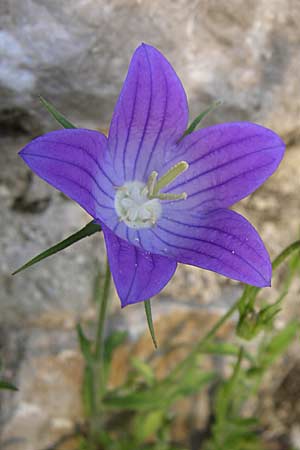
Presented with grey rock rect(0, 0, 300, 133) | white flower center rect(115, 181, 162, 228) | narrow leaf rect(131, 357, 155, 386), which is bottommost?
narrow leaf rect(131, 357, 155, 386)

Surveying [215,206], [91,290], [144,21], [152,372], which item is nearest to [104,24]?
[144,21]

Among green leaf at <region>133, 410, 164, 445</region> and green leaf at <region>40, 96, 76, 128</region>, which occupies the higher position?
green leaf at <region>40, 96, 76, 128</region>

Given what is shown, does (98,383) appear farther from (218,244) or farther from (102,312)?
(218,244)

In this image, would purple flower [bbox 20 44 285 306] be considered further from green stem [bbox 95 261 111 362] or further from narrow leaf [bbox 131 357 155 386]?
narrow leaf [bbox 131 357 155 386]

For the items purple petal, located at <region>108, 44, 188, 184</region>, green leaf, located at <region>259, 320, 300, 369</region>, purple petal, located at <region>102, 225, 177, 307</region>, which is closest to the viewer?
purple petal, located at <region>102, 225, 177, 307</region>

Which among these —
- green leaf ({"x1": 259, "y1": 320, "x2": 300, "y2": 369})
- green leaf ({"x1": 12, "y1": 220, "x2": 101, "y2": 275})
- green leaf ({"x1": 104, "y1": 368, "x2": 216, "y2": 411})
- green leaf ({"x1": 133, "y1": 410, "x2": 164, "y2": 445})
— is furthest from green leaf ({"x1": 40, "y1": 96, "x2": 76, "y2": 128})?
green leaf ({"x1": 133, "y1": 410, "x2": 164, "y2": 445})

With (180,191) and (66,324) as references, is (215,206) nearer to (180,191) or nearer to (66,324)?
(180,191)

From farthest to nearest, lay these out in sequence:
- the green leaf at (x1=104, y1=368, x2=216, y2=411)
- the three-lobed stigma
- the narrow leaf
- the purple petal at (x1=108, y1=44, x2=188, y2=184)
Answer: the narrow leaf < the green leaf at (x1=104, y1=368, x2=216, y2=411) < the three-lobed stigma < the purple petal at (x1=108, y1=44, x2=188, y2=184)

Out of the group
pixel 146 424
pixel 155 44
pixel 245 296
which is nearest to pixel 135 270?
pixel 245 296
